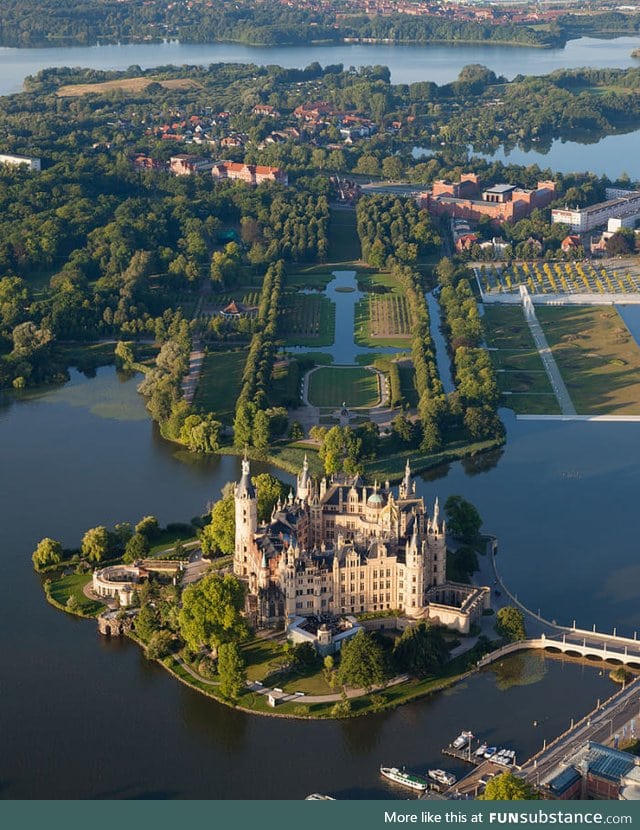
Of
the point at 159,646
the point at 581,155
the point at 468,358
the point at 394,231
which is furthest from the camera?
the point at 581,155

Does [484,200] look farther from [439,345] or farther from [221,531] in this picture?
[221,531]

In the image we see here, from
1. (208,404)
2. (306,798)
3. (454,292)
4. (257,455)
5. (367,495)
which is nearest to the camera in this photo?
(306,798)

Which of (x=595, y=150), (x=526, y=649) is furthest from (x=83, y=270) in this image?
(x=595, y=150)

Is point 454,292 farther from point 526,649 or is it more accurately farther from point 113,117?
point 113,117

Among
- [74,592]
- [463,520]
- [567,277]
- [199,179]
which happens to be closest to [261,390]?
[463,520]

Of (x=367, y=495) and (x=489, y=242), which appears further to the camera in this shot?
(x=489, y=242)

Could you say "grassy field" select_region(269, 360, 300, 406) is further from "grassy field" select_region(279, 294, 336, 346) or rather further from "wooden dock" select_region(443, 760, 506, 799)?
"wooden dock" select_region(443, 760, 506, 799)

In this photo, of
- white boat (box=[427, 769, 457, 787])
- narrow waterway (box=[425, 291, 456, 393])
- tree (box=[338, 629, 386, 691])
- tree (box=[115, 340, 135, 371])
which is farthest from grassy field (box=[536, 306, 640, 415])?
white boat (box=[427, 769, 457, 787])

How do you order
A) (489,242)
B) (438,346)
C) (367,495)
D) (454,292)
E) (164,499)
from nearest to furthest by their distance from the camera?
(367,495) → (164,499) → (438,346) → (454,292) → (489,242)
